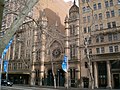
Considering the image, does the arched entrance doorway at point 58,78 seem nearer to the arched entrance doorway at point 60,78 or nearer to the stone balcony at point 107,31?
the arched entrance doorway at point 60,78

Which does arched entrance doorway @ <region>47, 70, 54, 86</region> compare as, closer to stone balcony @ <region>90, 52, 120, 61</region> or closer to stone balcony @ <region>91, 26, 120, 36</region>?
stone balcony @ <region>90, 52, 120, 61</region>

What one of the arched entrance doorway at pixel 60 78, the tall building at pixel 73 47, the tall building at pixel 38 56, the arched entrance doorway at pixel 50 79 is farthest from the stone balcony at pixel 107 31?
the arched entrance doorway at pixel 50 79

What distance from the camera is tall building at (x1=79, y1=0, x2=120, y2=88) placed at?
132 ft

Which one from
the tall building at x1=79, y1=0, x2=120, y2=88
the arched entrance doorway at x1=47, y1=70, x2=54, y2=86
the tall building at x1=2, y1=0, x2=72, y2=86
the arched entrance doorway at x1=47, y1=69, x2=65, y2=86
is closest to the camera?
the tall building at x1=79, y1=0, x2=120, y2=88

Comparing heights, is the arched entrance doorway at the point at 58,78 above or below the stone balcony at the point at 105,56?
below

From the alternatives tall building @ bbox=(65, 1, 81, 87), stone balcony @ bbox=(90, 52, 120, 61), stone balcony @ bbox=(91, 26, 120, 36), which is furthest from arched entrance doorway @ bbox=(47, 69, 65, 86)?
stone balcony @ bbox=(91, 26, 120, 36)

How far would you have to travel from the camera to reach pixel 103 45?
141ft

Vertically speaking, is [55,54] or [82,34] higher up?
[82,34]

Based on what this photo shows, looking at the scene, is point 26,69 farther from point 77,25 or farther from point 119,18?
point 119,18

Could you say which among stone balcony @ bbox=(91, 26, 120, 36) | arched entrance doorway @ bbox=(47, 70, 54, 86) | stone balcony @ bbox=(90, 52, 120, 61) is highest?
stone balcony @ bbox=(91, 26, 120, 36)

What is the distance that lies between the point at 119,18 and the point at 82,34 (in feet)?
35.2

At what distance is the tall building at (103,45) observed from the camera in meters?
40.4

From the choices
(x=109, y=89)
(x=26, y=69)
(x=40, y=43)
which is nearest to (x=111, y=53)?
(x=109, y=89)

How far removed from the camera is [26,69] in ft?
191
